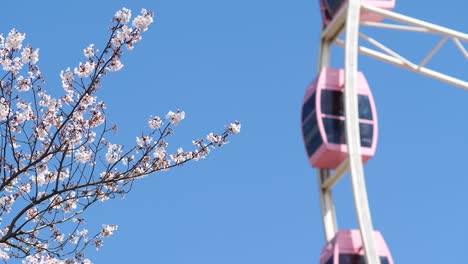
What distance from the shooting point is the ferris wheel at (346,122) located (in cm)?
1470

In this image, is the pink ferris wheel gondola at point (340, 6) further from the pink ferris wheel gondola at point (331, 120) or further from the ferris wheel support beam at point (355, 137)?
the pink ferris wheel gondola at point (331, 120)

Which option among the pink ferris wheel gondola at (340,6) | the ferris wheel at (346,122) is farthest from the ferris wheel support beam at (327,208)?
the pink ferris wheel gondola at (340,6)

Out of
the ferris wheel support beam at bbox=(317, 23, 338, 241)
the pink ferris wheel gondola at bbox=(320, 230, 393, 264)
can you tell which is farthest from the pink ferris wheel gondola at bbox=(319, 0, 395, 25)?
the pink ferris wheel gondola at bbox=(320, 230, 393, 264)

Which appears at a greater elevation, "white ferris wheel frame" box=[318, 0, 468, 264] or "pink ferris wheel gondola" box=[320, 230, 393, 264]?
"white ferris wheel frame" box=[318, 0, 468, 264]

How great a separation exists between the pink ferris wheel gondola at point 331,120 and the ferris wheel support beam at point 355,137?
49 cm

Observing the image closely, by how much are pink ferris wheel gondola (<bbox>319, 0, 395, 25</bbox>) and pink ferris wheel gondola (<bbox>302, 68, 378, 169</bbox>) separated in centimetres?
146

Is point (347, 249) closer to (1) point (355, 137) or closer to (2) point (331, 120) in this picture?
(1) point (355, 137)

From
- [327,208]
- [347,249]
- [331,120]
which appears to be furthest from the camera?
[327,208]

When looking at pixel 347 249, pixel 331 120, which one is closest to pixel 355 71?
pixel 331 120

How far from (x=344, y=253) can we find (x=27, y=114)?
20.1 ft

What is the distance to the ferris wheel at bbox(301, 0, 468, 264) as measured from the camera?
1470cm

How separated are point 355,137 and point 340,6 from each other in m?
3.51

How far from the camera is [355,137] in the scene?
15133 mm

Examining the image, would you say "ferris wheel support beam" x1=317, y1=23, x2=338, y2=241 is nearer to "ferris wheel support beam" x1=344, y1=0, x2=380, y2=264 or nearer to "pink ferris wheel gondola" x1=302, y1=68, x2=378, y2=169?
"pink ferris wheel gondola" x1=302, y1=68, x2=378, y2=169
